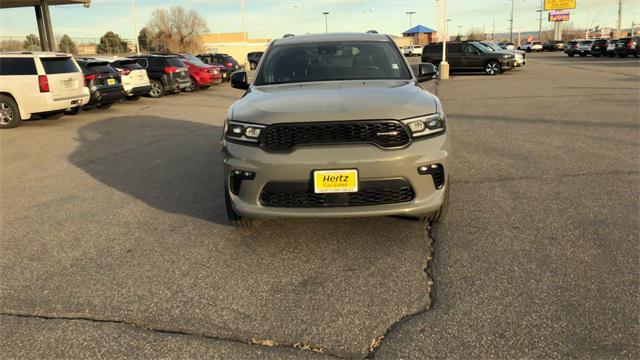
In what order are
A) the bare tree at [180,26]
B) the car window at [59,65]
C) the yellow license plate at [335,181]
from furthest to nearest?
the bare tree at [180,26] → the car window at [59,65] → the yellow license plate at [335,181]

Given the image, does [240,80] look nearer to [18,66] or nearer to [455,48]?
[18,66]

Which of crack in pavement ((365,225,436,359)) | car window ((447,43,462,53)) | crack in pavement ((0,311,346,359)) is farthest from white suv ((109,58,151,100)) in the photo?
car window ((447,43,462,53))

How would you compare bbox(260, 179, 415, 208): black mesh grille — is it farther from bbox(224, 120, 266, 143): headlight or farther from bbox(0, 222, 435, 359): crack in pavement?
bbox(0, 222, 435, 359): crack in pavement

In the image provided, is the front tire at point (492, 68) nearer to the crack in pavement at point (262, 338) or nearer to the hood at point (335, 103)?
the hood at point (335, 103)

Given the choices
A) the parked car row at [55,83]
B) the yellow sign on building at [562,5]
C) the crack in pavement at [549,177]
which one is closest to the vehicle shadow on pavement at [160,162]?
the parked car row at [55,83]

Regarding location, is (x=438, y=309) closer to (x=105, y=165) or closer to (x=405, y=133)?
(x=405, y=133)

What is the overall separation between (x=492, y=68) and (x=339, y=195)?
24334mm

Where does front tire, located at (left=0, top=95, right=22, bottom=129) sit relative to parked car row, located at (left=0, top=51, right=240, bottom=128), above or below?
below

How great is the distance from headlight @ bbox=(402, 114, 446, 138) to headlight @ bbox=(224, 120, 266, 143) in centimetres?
109

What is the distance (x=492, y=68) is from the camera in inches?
1008

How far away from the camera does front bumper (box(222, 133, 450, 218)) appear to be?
3.55 metres

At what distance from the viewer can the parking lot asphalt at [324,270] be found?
2.78 m

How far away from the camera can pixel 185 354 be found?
268 cm

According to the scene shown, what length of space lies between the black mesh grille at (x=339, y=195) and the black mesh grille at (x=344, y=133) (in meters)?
0.28
